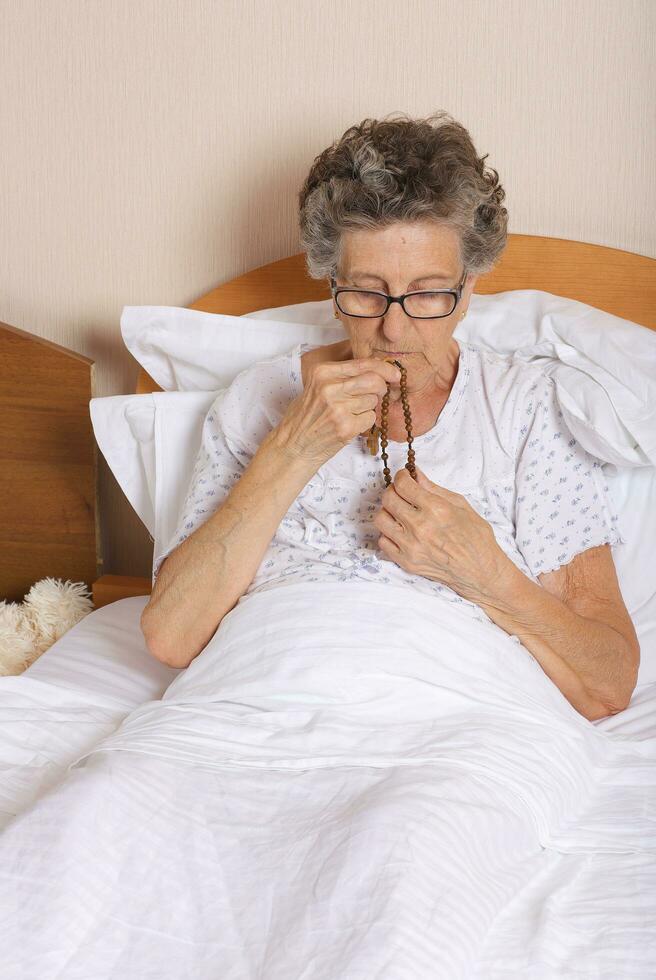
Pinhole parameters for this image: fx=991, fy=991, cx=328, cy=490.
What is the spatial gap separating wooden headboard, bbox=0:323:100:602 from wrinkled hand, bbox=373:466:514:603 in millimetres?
885

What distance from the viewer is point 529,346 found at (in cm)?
161

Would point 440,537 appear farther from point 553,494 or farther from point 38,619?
point 38,619

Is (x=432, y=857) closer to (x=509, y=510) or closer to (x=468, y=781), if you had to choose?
(x=468, y=781)

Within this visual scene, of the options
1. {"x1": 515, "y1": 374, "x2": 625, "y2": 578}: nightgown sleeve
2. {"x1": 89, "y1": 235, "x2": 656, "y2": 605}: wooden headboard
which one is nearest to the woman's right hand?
{"x1": 515, "y1": 374, "x2": 625, "y2": 578}: nightgown sleeve

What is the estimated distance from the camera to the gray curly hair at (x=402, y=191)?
136 cm

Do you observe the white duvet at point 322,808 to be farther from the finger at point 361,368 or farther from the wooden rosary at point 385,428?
the finger at point 361,368

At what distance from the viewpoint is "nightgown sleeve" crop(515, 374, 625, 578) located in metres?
1.44

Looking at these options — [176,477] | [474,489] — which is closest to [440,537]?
[474,489]

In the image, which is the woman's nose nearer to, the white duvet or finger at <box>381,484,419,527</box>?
finger at <box>381,484,419,527</box>

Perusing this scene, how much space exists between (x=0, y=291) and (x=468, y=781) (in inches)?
59.9

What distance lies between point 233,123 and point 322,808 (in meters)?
1.34

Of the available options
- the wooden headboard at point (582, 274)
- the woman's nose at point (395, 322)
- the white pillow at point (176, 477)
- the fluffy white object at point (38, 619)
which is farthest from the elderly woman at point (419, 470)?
the fluffy white object at point (38, 619)

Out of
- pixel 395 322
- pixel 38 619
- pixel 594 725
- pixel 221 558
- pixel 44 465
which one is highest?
pixel 395 322

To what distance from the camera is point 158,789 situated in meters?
1.10
